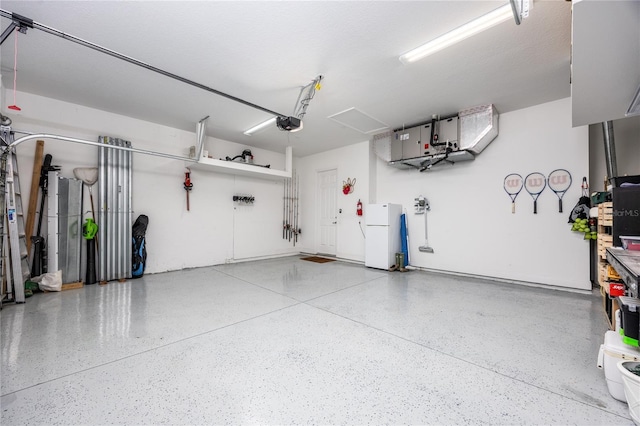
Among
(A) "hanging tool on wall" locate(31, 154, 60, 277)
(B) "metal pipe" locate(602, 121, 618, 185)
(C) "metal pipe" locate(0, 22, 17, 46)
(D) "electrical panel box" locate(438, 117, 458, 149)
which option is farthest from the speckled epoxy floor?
(C) "metal pipe" locate(0, 22, 17, 46)

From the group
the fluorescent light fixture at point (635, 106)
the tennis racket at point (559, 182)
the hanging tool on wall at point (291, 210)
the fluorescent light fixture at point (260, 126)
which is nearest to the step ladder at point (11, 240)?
the fluorescent light fixture at point (260, 126)

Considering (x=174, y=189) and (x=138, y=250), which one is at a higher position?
(x=174, y=189)

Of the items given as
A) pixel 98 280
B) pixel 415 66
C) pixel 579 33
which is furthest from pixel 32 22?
pixel 579 33

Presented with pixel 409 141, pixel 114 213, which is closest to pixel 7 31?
pixel 114 213

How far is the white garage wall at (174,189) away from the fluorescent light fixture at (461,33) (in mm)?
4697

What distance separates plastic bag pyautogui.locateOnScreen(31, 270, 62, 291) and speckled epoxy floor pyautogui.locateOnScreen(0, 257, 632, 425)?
0.49 ft

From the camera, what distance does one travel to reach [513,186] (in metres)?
4.20

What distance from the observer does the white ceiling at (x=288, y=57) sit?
2.26 metres

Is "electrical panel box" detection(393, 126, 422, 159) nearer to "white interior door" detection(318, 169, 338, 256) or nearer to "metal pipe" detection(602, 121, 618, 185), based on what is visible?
"white interior door" detection(318, 169, 338, 256)

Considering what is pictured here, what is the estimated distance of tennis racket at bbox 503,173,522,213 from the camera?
4152 millimetres

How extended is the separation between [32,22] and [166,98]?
5.66ft

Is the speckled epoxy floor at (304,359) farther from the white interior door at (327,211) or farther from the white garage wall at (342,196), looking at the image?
the white interior door at (327,211)

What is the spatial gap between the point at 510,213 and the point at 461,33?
3168 mm

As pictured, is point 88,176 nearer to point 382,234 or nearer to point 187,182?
point 187,182
